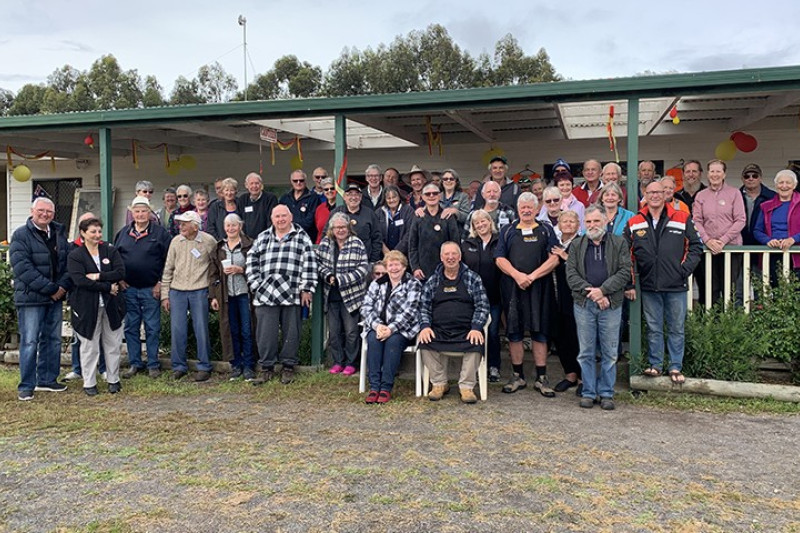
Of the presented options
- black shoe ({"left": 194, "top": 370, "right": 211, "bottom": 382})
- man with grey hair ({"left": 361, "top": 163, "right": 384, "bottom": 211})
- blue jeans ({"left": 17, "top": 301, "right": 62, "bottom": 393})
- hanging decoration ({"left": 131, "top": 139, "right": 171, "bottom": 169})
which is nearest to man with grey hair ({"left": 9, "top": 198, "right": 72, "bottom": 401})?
blue jeans ({"left": 17, "top": 301, "right": 62, "bottom": 393})

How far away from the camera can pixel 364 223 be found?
6.35 metres

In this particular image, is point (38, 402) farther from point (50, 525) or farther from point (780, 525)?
point (780, 525)

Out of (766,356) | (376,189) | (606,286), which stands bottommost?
(766,356)

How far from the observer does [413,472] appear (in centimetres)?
387

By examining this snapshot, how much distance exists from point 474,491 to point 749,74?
4004mm

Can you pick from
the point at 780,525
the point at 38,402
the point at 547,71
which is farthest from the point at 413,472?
the point at 547,71

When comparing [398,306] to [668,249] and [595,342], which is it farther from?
[668,249]

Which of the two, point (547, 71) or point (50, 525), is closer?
point (50, 525)

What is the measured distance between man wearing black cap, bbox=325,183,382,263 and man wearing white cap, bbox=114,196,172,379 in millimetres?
1657

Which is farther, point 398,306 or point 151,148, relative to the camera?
point 151,148

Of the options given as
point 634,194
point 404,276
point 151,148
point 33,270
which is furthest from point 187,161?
point 634,194

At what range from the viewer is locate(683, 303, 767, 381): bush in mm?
5453

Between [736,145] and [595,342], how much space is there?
15.1 ft

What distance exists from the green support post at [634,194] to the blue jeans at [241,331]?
134 inches
